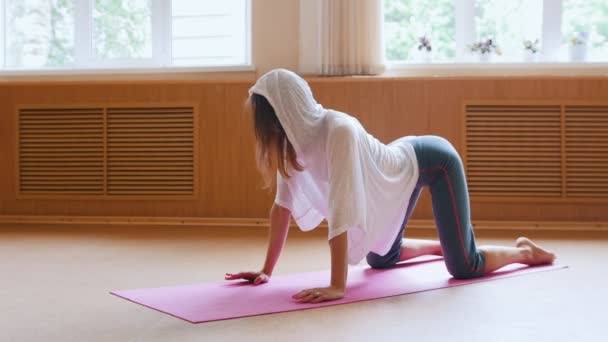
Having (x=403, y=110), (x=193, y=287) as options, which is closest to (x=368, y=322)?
(x=193, y=287)

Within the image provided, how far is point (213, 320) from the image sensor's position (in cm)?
196

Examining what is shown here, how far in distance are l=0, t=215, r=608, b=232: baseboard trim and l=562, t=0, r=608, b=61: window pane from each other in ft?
4.26

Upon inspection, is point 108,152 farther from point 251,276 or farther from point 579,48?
point 579,48

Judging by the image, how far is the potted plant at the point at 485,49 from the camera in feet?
15.5

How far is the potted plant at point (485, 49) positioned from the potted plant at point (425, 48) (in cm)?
27

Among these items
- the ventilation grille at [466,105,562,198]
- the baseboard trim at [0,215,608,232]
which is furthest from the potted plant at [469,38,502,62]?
the baseboard trim at [0,215,608,232]

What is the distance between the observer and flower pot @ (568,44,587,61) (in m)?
4.67

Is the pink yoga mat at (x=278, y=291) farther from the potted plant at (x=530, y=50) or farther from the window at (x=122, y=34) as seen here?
the window at (x=122, y=34)

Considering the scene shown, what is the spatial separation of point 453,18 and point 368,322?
135 inches

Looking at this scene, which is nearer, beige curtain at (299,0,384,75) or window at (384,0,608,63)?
beige curtain at (299,0,384,75)

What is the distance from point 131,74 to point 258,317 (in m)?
3.21

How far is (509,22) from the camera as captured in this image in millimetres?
4879

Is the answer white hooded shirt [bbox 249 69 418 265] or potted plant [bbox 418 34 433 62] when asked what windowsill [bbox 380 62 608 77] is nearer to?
potted plant [bbox 418 34 433 62]

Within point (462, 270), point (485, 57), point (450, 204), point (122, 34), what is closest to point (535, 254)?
point (462, 270)
